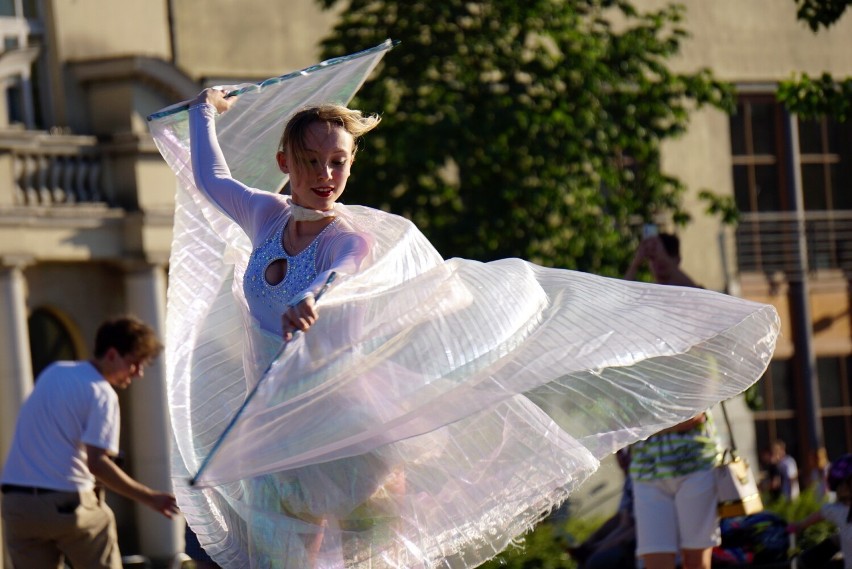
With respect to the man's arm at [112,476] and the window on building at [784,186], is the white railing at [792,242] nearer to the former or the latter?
the window on building at [784,186]

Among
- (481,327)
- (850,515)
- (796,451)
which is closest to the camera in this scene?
(481,327)

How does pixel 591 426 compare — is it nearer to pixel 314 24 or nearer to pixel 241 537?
pixel 241 537

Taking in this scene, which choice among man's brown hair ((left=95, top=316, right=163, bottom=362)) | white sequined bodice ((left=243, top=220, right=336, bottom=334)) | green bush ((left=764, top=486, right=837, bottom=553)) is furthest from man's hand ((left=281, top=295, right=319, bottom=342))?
green bush ((left=764, top=486, right=837, bottom=553))

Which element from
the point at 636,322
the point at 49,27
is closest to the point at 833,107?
the point at 636,322

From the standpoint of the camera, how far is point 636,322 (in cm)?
541

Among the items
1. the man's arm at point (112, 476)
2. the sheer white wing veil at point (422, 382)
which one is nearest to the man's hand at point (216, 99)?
the sheer white wing veil at point (422, 382)

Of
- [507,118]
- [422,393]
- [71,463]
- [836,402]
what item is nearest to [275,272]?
[422,393]

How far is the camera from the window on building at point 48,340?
1781cm

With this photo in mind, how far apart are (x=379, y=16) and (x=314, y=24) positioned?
4081 millimetres

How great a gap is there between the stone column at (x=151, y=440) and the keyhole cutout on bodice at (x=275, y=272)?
41.6 ft

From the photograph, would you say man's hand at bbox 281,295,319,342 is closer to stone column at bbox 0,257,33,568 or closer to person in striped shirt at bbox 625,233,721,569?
person in striped shirt at bbox 625,233,721,569

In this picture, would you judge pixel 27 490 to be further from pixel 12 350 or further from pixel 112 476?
pixel 12 350

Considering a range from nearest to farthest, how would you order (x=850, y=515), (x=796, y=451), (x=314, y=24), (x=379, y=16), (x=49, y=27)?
1. (x=850, y=515)
2. (x=379, y=16)
3. (x=49, y=27)
4. (x=314, y=24)
5. (x=796, y=451)

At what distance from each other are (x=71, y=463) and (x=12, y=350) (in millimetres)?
8747
